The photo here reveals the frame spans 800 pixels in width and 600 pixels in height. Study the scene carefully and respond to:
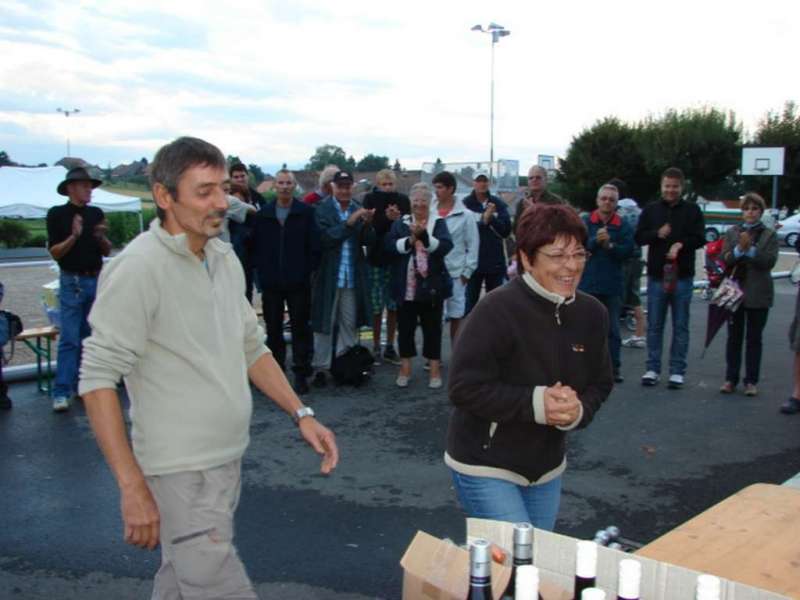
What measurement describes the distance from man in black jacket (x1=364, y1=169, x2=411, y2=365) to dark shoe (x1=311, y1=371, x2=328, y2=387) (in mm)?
888

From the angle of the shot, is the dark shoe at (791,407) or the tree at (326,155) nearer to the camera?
the dark shoe at (791,407)

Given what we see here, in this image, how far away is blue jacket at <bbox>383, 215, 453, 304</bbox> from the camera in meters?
7.85

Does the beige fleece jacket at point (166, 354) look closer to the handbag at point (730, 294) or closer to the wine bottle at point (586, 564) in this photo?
the wine bottle at point (586, 564)

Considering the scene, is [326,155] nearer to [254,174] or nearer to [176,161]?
[254,174]

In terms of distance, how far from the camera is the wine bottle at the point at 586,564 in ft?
5.83

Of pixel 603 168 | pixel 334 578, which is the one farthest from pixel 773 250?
pixel 603 168

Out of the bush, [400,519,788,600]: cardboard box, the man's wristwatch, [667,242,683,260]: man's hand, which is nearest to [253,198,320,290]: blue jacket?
[667,242,683,260]: man's hand

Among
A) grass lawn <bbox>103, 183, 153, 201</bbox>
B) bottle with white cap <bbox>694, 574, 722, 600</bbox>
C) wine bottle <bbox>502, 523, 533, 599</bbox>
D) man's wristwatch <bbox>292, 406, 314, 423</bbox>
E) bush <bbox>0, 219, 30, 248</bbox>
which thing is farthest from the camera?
bush <bbox>0, 219, 30, 248</bbox>

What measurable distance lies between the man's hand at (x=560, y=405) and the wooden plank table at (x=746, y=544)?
0.48 metres

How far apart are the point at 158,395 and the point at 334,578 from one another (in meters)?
2.07

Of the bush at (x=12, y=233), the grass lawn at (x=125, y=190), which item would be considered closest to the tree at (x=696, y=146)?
the grass lawn at (x=125, y=190)

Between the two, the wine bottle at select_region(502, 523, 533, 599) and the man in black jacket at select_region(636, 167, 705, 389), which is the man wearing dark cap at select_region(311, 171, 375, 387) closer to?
the man in black jacket at select_region(636, 167, 705, 389)

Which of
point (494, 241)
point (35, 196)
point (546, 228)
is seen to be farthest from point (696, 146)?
point (546, 228)

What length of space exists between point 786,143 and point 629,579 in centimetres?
4373
